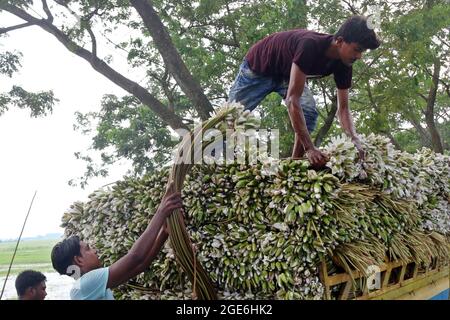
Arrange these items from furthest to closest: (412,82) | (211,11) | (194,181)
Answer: (211,11)
(412,82)
(194,181)

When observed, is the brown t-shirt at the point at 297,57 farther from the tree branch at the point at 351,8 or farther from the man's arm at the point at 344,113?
the tree branch at the point at 351,8

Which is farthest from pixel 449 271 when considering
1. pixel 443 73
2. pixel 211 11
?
pixel 443 73

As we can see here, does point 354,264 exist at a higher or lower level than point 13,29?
lower

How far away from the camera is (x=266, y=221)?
2.24 metres

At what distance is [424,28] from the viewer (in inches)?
295

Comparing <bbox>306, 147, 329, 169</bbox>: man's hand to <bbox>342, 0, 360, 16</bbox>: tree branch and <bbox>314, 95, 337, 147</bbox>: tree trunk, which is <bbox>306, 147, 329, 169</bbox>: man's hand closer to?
<bbox>314, 95, 337, 147</bbox>: tree trunk

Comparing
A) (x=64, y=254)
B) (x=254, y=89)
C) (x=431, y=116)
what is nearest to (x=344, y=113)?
(x=254, y=89)

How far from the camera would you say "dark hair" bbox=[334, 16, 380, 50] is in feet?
8.13

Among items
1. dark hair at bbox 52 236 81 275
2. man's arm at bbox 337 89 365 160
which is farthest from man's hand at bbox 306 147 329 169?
dark hair at bbox 52 236 81 275

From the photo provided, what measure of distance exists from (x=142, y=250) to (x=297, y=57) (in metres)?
1.32

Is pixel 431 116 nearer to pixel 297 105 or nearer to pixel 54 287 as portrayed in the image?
pixel 297 105
